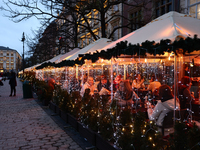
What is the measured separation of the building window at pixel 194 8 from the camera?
11.7 metres

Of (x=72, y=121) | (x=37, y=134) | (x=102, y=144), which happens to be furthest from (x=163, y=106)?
(x=37, y=134)

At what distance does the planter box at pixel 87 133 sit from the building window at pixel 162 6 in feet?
40.0

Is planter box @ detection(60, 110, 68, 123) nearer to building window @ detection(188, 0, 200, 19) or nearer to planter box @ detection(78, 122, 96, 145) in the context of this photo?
planter box @ detection(78, 122, 96, 145)

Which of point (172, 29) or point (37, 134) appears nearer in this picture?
point (172, 29)

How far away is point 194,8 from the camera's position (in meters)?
12.0

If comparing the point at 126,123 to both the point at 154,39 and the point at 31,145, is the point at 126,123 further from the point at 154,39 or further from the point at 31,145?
the point at 31,145

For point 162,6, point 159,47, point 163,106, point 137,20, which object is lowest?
point 163,106

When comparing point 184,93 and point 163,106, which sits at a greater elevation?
Answer: point 184,93

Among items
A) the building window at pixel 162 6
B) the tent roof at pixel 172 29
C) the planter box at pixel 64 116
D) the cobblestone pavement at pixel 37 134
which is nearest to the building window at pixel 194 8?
the building window at pixel 162 6

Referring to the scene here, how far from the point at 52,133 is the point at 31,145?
1069mm

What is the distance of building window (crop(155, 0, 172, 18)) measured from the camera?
14.8 m

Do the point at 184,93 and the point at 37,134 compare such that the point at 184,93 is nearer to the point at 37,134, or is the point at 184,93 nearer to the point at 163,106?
the point at 163,106

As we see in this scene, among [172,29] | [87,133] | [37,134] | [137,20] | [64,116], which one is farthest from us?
[137,20]

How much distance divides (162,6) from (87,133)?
13020 millimetres
